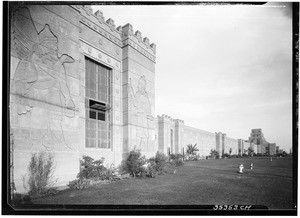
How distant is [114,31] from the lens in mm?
10164

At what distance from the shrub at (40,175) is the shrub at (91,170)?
1.45 meters

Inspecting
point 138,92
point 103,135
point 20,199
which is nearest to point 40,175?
point 20,199

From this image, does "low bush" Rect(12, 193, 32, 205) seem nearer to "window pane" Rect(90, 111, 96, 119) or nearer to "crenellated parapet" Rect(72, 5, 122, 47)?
"window pane" Rect(90, 111, 96, 119)

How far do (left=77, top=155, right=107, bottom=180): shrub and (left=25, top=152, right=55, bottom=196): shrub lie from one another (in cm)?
145

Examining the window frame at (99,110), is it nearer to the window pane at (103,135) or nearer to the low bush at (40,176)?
the window pane at (103,135)

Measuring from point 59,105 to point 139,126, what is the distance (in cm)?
495

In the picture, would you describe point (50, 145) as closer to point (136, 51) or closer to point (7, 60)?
point (7, 60)

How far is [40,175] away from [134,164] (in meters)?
4.50

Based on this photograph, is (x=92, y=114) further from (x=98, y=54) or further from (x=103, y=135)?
(x=98, y=54)

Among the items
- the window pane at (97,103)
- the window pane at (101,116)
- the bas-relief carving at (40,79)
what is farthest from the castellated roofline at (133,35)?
the window pane at (101,116)

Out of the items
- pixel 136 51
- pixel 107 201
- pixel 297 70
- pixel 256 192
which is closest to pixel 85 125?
pixel 107 201

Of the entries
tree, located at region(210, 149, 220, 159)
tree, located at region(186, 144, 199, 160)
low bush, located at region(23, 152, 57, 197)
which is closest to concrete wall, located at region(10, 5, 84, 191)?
low bush, located at region(23, 152, 57, 197)

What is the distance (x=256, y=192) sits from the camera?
6562mm

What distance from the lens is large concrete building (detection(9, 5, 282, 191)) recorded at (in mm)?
5922
